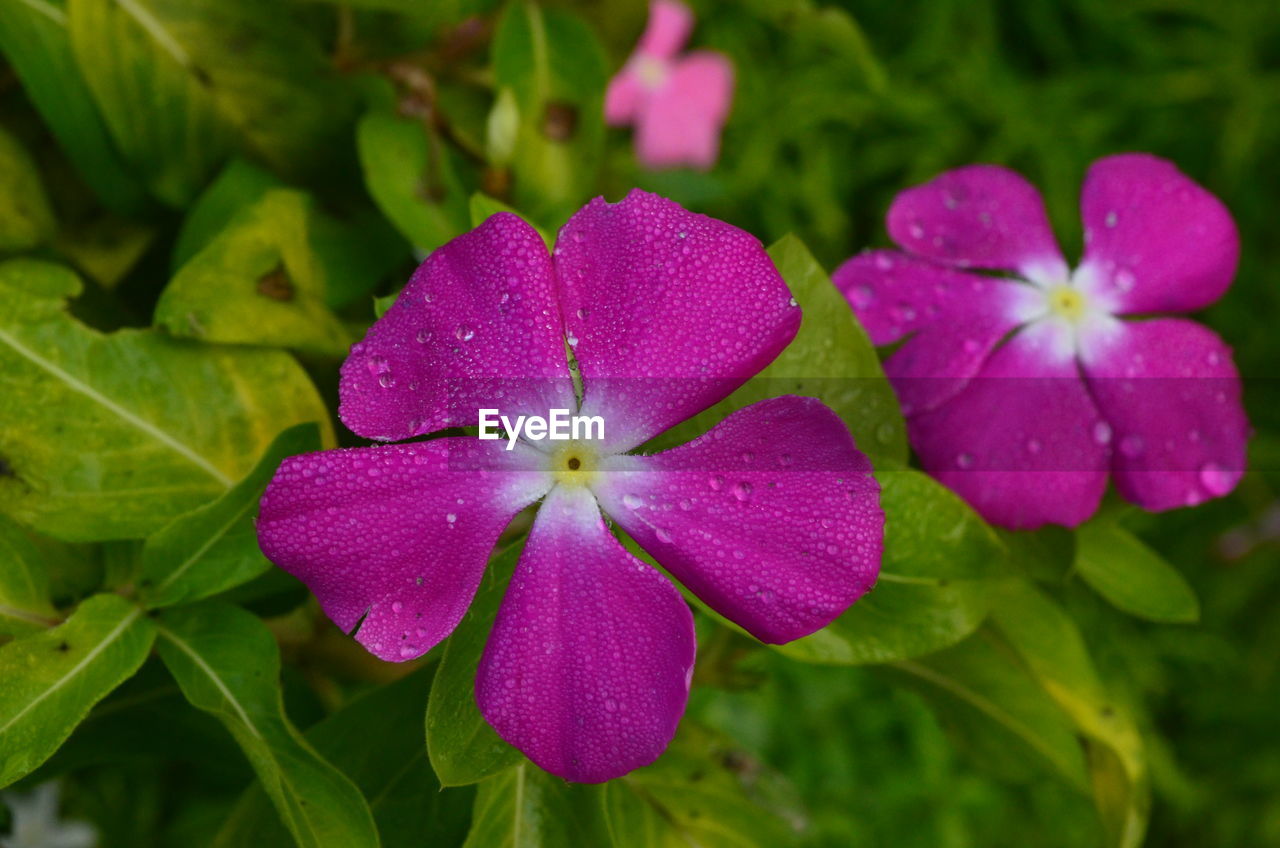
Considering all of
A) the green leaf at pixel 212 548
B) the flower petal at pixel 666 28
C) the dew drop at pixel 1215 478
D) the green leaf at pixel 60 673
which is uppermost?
the flower petal at pixel 666 28

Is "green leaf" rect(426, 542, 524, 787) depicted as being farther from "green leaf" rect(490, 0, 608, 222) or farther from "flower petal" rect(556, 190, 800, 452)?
"green leaf" rect(490, 0, 608, 222)

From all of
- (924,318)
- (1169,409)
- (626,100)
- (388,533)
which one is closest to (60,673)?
(388,533)

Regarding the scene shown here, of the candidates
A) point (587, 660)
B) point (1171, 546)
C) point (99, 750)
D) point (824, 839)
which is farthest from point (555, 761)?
point (1171, 546)

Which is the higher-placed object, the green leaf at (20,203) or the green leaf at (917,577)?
the green leaf at (20,203)

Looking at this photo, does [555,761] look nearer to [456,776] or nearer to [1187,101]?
[456,776]

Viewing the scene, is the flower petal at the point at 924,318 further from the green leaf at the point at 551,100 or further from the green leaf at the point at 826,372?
the green leaf at the point at 551,100

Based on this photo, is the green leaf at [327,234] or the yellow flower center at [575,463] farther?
the green leaf at [327,234]

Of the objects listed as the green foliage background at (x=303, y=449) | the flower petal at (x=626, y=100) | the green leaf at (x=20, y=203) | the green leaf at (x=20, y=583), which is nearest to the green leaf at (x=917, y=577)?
the green foliage background at (x=303, y=449)
